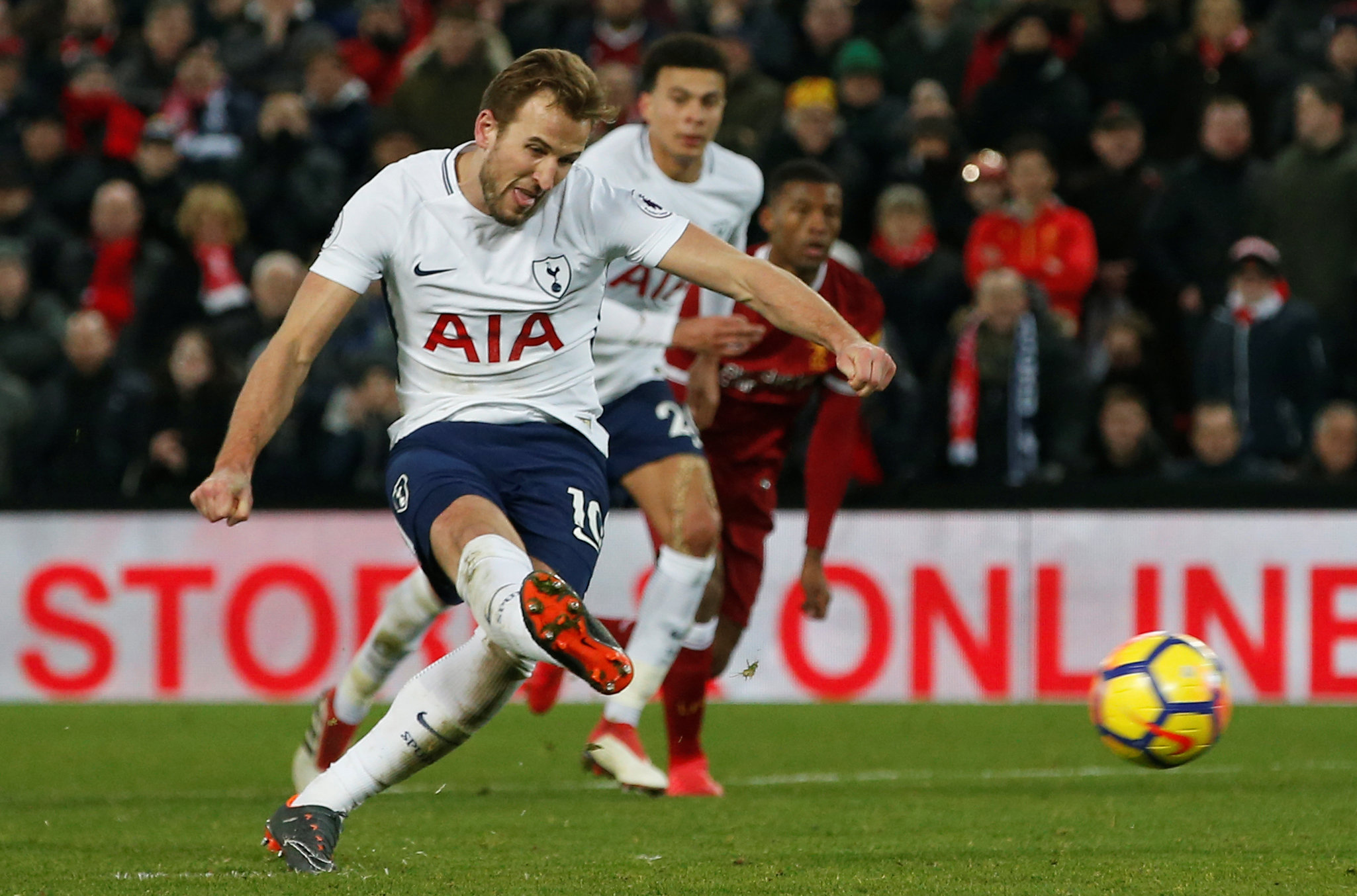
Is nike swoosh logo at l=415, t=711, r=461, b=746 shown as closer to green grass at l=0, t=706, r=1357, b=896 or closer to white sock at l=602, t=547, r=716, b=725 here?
green grass at l=0, t=706, r=1357, b=896

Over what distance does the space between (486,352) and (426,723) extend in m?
1.07

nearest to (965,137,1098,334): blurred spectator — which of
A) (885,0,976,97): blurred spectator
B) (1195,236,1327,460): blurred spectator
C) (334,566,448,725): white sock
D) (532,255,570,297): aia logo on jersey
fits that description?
(1195,236,1327,460): blurred spectator

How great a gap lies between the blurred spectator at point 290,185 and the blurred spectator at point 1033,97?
433 cm

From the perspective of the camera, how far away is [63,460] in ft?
41.8

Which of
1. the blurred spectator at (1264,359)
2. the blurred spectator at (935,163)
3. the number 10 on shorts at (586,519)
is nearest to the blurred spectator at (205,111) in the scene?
the blurred spectator at (935,163)

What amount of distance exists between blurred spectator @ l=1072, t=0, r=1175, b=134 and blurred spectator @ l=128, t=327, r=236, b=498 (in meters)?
5.89

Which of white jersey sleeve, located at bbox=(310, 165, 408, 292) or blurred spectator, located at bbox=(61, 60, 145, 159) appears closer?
white jersey sleeve, located at bbox=(310, 165, 408, 292)

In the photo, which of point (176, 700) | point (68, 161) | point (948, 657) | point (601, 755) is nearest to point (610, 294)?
point (601, 755)

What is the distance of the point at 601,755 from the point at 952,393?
498 cm

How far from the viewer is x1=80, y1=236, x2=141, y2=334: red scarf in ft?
44.5

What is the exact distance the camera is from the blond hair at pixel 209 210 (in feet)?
43.1

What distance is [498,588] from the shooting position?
4.78 meters

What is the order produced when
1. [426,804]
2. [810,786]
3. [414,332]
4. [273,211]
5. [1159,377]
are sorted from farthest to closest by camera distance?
[273,211]
[1159,377]
[810,786]
[426,804]
[414,332]

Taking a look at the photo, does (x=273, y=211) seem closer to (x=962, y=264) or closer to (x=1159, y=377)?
(x=962, y=264)
